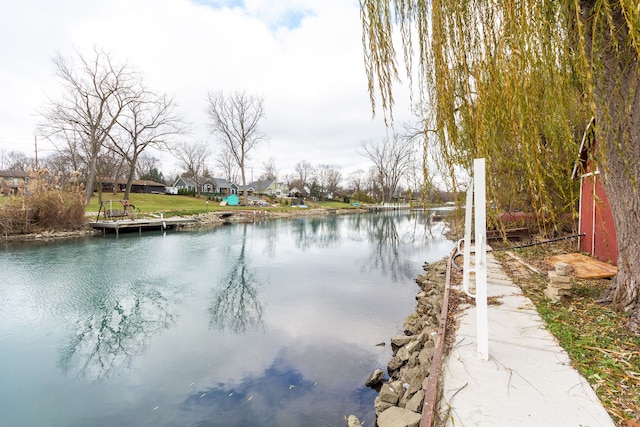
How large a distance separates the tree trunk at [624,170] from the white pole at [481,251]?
3.65ft

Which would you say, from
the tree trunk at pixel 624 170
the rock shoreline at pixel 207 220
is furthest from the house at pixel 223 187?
the tree trunk at pixel 624 170

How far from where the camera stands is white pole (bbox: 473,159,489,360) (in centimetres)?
280

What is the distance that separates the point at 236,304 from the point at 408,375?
487 centimetres

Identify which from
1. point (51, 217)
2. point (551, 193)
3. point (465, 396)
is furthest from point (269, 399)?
point (51, 217)

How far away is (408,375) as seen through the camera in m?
4.03

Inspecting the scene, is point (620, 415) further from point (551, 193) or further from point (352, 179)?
point (352, 179)

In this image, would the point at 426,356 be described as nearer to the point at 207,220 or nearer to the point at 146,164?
the point at 207,220

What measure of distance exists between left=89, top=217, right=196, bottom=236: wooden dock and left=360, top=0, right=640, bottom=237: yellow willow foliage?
20.4 meters

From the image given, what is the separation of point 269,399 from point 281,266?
7.79 m

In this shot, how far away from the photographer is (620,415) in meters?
2.38

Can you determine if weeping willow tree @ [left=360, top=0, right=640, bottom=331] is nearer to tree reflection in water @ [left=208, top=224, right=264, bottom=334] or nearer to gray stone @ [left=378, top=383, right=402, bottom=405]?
gray stone @ [left=378, top=383, right=402, bottom=405]

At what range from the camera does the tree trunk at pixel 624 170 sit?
9.73ft

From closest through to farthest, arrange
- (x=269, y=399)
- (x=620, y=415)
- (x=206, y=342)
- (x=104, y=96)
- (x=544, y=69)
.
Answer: (x=620, y=415)
(x=544, y=69)
(x=269, y=399)
(x=206, y=342)
(x=104, y=96)

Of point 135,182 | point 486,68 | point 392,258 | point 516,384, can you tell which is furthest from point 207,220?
point 135,182
